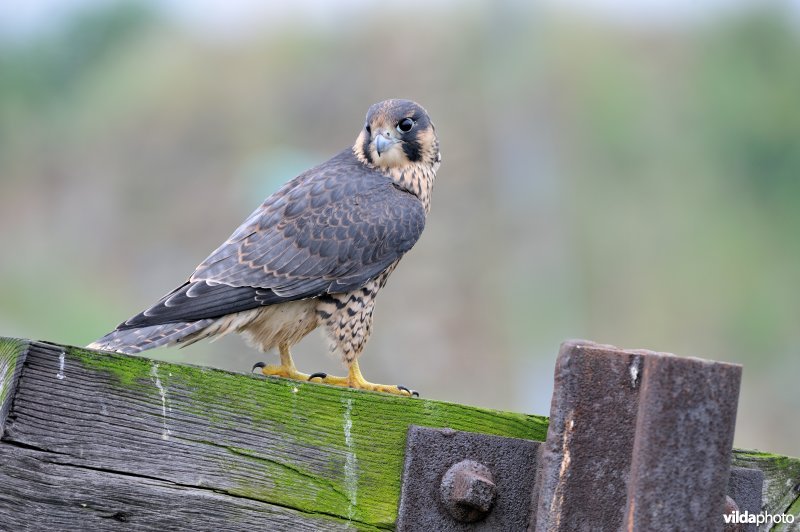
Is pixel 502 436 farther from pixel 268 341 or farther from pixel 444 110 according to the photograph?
pixel 444 110

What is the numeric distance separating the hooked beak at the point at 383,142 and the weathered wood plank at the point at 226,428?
2205 millimetres

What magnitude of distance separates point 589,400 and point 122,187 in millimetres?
18111

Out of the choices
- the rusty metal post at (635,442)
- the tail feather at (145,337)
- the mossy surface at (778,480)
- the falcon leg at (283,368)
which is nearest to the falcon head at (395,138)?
the falcon leg at (283,368)

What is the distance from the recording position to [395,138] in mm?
4066

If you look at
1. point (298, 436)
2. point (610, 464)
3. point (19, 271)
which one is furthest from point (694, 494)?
point (19, 271)

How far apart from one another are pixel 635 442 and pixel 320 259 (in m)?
2.12

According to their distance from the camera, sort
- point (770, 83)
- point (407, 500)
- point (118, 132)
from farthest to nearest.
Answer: point (118, 132) → point (770, 83) → point (407, 500)

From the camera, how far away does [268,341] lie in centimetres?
351

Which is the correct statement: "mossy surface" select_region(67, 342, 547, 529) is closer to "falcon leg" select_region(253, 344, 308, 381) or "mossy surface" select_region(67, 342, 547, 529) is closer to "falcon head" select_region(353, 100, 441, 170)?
"falcon leg" select_region(253, 344, 308, 381)

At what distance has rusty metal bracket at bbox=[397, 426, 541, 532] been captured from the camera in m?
1.79

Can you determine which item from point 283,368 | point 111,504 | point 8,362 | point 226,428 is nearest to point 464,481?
point 226,428

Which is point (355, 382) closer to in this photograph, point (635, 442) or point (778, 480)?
point (778, 480)

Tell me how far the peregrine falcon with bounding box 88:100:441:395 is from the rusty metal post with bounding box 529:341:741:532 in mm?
1330

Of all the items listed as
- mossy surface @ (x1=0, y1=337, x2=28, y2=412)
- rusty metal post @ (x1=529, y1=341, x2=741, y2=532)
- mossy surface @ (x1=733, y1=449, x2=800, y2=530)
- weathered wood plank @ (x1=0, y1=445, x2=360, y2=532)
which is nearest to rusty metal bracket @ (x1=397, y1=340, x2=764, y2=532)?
rusty metal post @ (x1=529, y1=341, x2=741, y2=532)
